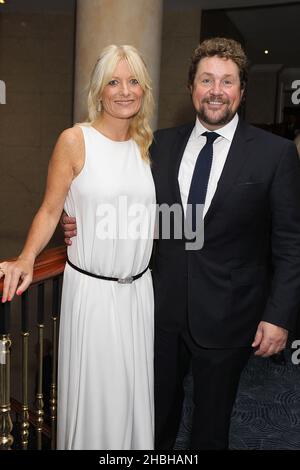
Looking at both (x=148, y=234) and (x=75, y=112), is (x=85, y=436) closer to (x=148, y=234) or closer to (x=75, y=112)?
(x=148, y=234)

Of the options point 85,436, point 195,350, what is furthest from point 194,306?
point 85,436

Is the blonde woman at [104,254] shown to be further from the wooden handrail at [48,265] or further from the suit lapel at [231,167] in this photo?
the suit lapel at [231,167]

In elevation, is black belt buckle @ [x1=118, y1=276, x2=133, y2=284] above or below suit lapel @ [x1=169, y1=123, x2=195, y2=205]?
below

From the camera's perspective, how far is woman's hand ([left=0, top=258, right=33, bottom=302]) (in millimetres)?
2033

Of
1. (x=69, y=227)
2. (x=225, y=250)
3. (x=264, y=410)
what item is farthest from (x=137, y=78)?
(x=264, y=410)

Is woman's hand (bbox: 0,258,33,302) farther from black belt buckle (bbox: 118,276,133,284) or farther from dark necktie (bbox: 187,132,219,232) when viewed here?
dark necktie (bbox: 187,132,219,232)

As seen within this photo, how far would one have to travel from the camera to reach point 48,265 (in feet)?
7.55

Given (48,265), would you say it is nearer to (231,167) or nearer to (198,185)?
(198,185)

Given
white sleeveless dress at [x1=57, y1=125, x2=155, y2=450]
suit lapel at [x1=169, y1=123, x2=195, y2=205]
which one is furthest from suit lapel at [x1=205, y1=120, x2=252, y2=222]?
white sleeveless dress at [x1=57, y1=125, x2=155, y2=450]

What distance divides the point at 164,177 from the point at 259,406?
2.04 m

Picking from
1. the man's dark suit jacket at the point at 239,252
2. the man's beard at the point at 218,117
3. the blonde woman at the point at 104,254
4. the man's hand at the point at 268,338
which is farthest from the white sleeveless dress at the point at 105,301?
the man's hand at the point at 268,338

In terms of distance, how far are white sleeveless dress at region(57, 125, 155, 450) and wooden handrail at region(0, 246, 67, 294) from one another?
0.07 metres

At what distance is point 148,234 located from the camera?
2.29m

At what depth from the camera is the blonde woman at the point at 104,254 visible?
7.24ft
